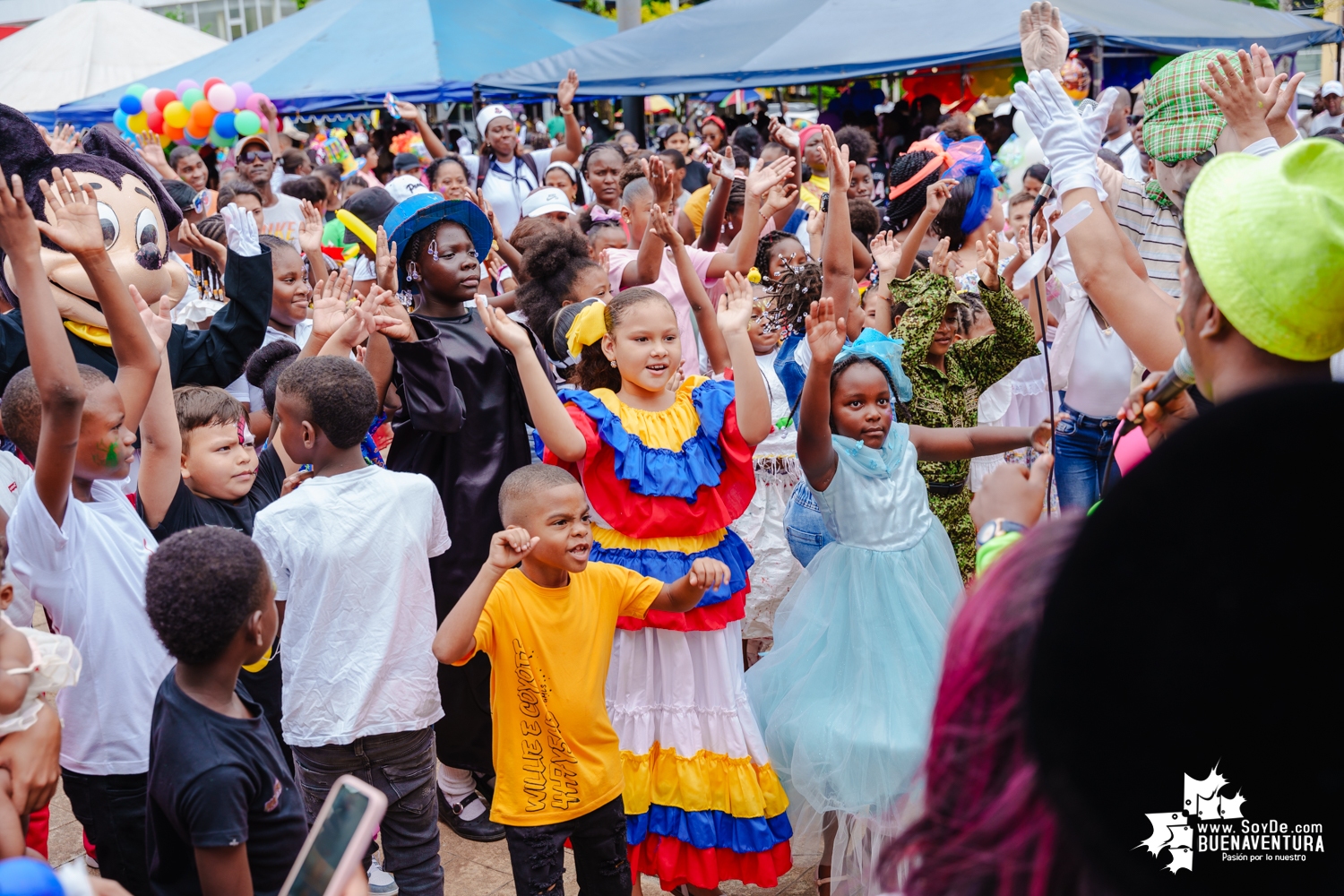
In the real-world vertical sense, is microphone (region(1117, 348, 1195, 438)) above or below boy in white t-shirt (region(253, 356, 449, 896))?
above

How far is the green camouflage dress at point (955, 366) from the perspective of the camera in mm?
4141

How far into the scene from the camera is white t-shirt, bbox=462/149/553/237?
30.4ft

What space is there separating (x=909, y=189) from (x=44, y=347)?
4.46 m

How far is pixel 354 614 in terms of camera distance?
9.78ft

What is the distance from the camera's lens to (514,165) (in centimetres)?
972

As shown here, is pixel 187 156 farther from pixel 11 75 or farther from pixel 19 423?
pixel 11 75

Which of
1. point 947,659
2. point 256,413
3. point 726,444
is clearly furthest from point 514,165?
point 947,659

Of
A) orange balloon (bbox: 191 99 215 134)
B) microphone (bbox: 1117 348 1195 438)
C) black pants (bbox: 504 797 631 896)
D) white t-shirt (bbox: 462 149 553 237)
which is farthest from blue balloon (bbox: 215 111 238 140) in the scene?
microphone (bbox: 1117 348 1195 438)

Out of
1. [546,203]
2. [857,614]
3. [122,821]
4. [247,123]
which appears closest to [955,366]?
[857,614]

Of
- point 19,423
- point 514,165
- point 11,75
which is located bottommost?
point 19,423

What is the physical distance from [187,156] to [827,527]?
Answer: 9329 millimetres

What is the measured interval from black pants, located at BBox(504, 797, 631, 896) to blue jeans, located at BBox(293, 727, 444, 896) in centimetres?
31

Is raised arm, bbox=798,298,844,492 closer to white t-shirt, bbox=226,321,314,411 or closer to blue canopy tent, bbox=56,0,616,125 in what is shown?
white t-shirt, bbox=226,321,314,411

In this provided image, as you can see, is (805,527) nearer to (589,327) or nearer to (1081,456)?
(589,327)
